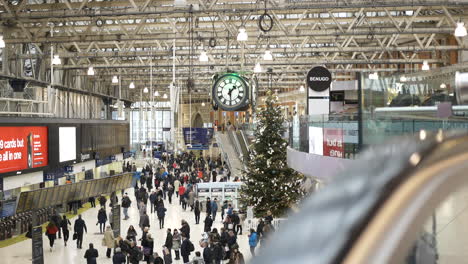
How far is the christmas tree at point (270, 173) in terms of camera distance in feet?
61.0

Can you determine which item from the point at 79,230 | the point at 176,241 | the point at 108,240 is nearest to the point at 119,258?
the point at 176,241

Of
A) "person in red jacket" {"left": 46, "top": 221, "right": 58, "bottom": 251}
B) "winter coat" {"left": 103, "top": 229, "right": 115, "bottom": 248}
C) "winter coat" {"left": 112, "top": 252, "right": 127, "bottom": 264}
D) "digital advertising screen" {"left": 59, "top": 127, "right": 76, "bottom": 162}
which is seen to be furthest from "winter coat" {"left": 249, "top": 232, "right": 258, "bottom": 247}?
"digital advertising screen" {"left": 59, "top": 127, "right": 76, "bottom": 162}

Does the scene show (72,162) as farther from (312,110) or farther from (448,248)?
(448,248)

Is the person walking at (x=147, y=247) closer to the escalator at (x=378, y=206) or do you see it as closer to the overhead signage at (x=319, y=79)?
the overhead signage at (x=319, y=79)

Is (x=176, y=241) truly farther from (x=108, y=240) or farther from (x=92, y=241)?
(x=92, y=241)

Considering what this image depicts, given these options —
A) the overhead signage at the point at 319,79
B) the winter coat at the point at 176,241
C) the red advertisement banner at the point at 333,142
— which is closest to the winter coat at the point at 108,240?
the winter coat at the point at 176,241

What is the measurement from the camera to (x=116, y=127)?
1159 inches

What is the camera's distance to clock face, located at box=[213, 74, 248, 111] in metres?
14.1

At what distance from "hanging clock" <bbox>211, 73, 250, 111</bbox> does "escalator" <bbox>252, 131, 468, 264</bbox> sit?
13.2 meters

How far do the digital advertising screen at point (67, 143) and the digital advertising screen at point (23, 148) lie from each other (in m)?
1.32

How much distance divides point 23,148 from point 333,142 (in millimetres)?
9013

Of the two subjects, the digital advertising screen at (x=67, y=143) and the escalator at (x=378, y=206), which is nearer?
the escalator at (x=378, y=206)

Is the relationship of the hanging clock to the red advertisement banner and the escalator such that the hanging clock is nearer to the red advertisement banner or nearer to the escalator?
the red advertisement banner

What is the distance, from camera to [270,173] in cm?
1888
